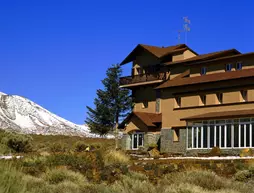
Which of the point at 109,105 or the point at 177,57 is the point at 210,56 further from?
the point at 109,105

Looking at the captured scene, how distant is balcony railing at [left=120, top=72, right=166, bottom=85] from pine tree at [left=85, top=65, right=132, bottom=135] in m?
3.14

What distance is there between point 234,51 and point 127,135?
12.2 metres

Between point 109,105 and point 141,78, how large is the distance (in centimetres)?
720

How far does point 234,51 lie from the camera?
43469mm

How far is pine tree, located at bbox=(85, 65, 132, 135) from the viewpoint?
5291 centimetres

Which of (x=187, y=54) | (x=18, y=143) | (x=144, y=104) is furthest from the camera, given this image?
(x=144, y=104)

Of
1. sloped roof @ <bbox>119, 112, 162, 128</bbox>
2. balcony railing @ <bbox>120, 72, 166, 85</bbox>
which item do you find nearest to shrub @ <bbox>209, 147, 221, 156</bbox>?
sloped roof @ <bbox>119, 112, 162, 128</bbox>

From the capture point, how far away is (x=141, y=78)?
48219 mm

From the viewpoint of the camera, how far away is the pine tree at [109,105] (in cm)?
5291

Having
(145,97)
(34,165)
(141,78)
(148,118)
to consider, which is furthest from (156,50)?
(34,165)

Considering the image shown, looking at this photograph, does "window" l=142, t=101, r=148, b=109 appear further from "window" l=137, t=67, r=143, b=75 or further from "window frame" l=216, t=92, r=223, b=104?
"window frame" l=216, t=92, r=223, b=104

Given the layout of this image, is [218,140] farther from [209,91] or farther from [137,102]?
[137,102]

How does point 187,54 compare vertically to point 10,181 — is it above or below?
above

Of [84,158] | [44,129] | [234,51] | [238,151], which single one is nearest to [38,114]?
[44,129]
